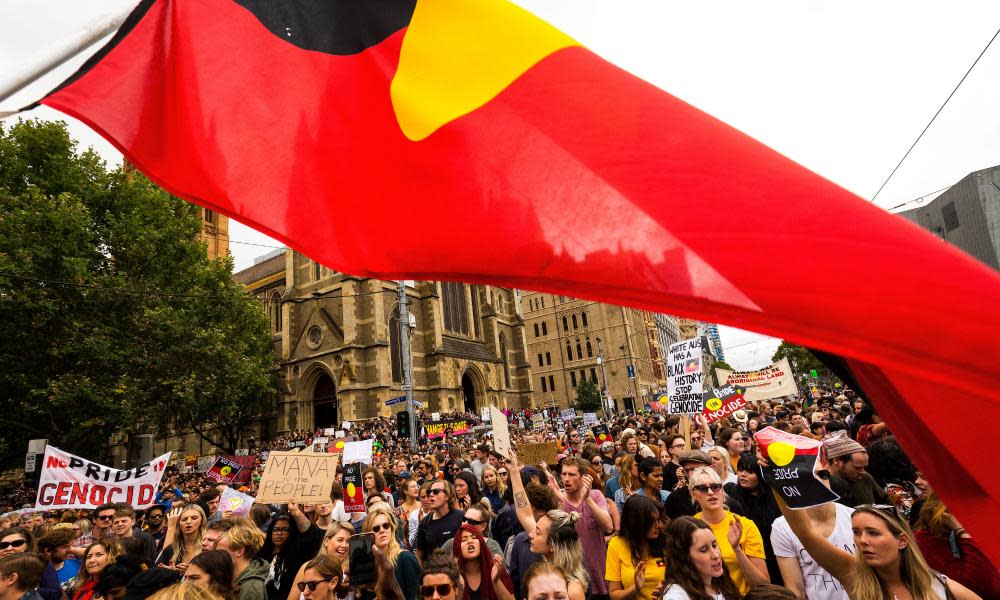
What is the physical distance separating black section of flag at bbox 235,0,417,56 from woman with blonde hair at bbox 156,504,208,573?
5.25 m

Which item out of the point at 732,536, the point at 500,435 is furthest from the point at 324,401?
the point at 732,536

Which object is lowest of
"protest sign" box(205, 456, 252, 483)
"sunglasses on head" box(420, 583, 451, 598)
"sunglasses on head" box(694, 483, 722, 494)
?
"sunglasses on head" box(420, 583, 451, 598)

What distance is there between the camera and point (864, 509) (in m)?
2.86

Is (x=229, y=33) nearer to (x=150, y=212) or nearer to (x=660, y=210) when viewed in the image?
(x=660, y=210)

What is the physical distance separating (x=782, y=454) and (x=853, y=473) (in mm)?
2918

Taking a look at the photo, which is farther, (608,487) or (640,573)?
(608,487)

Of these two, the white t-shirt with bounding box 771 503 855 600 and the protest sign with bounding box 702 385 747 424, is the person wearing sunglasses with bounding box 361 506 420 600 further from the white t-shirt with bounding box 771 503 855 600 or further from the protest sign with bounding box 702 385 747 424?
the protest sign with bounding box 702 385 747 424

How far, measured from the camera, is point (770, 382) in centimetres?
1755

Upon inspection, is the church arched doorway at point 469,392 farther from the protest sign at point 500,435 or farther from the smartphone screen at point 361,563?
the smartphone screen at point 361,563

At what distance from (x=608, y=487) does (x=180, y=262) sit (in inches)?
879

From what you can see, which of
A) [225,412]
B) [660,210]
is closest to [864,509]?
[660,210]

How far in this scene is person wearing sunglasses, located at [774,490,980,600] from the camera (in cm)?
272

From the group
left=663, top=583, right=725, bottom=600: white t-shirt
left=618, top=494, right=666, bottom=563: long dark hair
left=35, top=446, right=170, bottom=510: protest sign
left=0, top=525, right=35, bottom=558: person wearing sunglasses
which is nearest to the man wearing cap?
left=618, top=494, right=666, bottom=563: long dark hair

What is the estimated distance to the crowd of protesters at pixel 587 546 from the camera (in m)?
2.97
